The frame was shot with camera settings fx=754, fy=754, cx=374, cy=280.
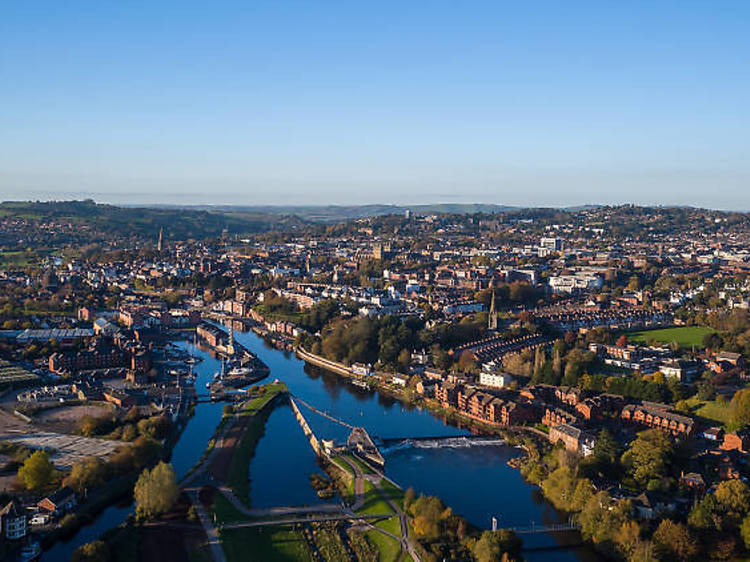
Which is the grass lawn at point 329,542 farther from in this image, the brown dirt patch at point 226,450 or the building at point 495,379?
the building at point 495,379

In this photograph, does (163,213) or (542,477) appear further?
(163,213)

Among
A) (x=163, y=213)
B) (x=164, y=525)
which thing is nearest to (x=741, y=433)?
(x=164, y=525)

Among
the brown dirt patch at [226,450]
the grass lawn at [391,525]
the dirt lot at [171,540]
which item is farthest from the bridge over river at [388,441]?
the dirt lot at [171,540]

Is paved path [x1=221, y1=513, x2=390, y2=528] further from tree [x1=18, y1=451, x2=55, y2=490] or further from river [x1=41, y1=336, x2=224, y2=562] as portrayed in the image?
tree [x1=18, y1=451, x2=55, y2=490]

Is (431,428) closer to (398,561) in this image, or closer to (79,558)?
(398,561)

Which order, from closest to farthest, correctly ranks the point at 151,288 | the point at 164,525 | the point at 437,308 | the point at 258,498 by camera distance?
the point at 164,525 → the point at 258,498 → the point at 437,308 → the point at 151,288

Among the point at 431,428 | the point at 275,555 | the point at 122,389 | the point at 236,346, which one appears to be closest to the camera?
the point at 275,555
